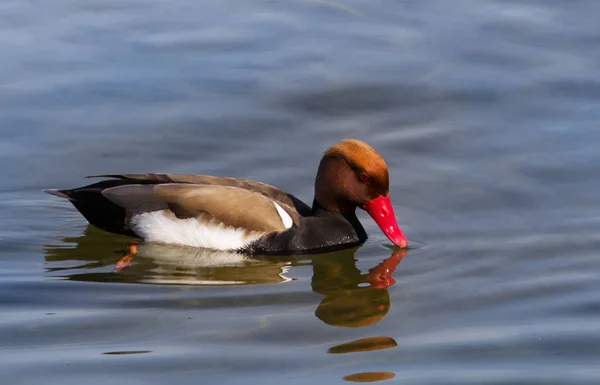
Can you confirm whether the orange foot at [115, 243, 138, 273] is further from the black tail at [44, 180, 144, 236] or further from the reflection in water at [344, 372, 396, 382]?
the reflection in water at [344, 372, 396, 382]

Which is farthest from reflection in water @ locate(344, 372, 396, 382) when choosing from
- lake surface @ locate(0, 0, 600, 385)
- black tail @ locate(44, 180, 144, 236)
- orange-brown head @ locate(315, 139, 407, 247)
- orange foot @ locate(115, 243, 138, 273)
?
black tail @ locate(44, 180, 144, 236)

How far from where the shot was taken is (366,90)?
11.5 metres

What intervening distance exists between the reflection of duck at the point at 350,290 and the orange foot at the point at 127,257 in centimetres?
145

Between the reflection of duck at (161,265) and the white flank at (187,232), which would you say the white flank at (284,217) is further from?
the reflection of duck at (161,265)

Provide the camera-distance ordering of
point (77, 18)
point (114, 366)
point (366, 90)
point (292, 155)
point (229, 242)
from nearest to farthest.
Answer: point (114, 366), point (229, 242), point (292, 155), point (366, 90), point (77, 18)

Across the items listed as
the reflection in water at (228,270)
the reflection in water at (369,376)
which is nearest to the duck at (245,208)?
the reflection in water at (228,270)

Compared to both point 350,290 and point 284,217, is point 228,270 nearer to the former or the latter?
point 284,217

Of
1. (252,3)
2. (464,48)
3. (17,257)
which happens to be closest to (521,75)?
(464,48)

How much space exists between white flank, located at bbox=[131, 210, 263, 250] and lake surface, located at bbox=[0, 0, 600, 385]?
5.9 inches

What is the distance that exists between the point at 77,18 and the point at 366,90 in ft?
12.8

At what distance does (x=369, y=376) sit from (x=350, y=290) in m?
1.87

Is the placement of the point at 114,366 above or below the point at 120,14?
below

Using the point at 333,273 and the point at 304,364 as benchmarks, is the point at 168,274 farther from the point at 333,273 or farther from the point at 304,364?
the point at 304,364

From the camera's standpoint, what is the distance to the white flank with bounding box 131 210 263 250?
874 centimetres
